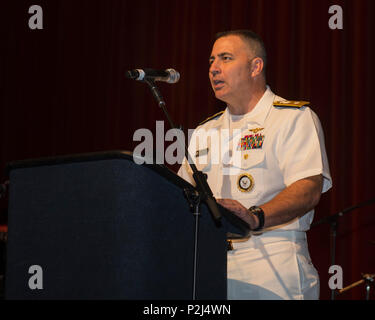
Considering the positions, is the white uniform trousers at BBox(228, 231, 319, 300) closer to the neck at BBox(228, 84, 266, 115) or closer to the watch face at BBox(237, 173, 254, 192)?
the watch face at BBox(237, 173, 254, 192)

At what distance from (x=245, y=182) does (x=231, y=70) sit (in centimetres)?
50

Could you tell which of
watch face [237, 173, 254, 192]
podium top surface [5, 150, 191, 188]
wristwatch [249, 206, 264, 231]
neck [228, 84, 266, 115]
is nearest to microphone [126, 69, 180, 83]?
podium top surface [5, 150, 191, 188]

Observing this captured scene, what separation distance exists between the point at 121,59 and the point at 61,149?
0.96 metres

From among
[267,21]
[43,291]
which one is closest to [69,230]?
[43,291]

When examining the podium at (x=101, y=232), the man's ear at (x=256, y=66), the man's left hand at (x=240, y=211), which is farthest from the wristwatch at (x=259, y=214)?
the man's ear at (x=256, y=66)

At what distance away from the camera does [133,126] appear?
448 centimetres

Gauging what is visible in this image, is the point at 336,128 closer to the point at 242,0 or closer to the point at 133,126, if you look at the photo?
the point at 242,0

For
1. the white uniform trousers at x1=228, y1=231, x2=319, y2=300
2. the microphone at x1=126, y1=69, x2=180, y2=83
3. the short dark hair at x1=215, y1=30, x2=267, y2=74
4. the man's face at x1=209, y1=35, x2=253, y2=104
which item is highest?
the short dark hair at x1=215, y1=30, x2=267, y2=74

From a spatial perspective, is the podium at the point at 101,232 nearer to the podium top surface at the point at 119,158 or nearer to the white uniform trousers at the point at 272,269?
the podium top surface at the point at 119,158

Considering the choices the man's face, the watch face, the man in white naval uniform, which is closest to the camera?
the man in white naval uniform

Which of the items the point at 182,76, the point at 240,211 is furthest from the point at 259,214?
the point at 182,76

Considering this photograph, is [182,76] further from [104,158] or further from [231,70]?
[104,158]

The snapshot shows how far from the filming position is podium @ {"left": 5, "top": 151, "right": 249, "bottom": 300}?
118 cm

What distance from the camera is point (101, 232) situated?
1.19 metres
